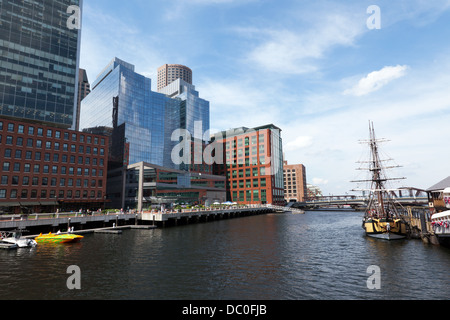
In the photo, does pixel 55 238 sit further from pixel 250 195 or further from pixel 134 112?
pixel 250 195

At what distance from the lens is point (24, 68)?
86.0 m

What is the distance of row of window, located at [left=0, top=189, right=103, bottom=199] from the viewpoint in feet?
221

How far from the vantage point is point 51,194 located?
243 ft

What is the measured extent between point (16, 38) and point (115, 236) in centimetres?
8359

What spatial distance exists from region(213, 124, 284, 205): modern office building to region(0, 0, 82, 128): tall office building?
94.9m

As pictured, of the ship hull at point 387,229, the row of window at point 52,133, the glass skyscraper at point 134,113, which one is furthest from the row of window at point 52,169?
the ship hull at point 387,229

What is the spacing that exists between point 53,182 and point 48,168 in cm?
420

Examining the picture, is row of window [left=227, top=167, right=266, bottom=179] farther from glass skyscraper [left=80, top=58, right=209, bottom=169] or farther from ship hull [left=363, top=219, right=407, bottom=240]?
ship hull [left=363, top=219, right=407, bottom=240]

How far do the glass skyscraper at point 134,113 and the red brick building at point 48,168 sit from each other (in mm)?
38483

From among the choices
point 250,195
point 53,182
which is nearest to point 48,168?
point 53,182

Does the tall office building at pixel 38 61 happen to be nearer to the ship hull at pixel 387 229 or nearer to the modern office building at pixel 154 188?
the modern office building at pixel 154 188

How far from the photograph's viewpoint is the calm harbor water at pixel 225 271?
62.3 ft

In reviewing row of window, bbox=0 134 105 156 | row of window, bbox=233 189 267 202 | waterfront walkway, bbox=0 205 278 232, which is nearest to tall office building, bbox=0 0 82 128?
row of window, bbox=0 134 105 156
